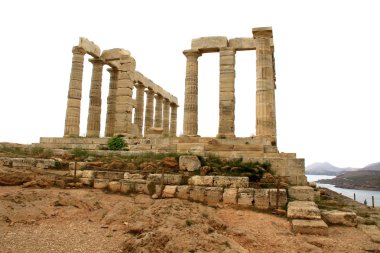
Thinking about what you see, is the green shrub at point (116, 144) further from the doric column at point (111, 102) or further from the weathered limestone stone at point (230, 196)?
the weathered limestone stone at point (230, 196)

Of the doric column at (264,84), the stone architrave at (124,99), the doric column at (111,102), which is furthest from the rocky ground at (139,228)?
the doric column at (111,102)

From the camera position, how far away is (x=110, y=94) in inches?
970

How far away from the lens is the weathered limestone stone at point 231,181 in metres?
10.7

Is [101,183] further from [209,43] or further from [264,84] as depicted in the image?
[209,43]

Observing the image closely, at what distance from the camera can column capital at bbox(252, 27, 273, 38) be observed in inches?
711

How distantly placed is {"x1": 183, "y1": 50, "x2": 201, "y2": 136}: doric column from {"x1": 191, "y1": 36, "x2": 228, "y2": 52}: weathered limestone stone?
432 mm

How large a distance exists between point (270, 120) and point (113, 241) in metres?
12.8

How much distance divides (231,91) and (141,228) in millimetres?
12774

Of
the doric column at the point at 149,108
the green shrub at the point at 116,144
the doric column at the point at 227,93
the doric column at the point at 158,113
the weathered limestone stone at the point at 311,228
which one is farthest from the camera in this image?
the doric column at the point at 158,113

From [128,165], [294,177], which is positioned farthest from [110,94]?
[294,177]

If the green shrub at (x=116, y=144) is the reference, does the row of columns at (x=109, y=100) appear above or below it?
above

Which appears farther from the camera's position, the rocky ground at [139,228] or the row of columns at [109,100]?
the row of columns at [109,100]

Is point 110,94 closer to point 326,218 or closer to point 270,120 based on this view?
Result: point 270,120

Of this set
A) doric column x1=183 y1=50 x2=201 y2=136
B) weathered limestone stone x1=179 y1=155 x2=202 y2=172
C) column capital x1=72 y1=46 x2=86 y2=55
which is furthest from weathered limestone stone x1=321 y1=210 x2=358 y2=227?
column capital x1=72 y1=46 x2=86 y2=55
